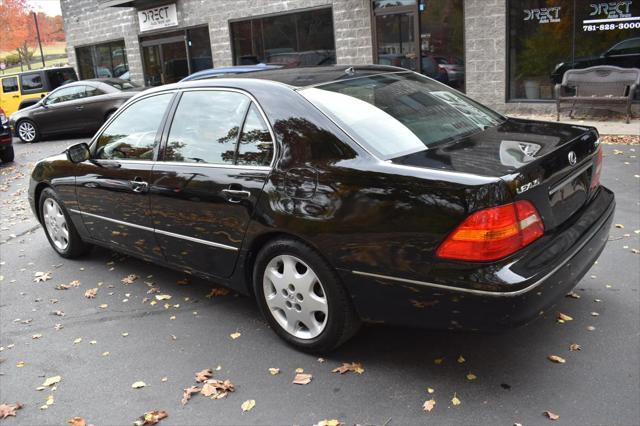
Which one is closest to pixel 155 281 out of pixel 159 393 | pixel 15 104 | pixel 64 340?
pixel 64 340

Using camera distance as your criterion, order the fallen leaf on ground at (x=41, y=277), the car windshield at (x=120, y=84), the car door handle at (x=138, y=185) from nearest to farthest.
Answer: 1. the car door handle at (x=138, y=185)
2. the fallen leaf on ground at (x=41, y=277)
3. the car windshield at (x=120, y=84)

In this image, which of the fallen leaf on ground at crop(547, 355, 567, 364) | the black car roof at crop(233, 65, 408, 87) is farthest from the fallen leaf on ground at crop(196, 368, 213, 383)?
the fallen leaf on ground at crop(547, 355, 567, 364)

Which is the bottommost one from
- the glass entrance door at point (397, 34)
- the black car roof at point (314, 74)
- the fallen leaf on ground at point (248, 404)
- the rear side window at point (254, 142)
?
the fallen leaf on ground at point (248, 404)

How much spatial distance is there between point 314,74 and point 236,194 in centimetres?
102

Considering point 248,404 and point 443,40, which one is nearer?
point 248,404

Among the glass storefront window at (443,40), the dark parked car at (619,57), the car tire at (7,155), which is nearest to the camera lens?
the dark parked car at (619,57)

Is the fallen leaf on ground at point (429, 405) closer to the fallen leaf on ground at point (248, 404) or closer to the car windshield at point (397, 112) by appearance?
the fallen leaf on ground at point (248, 404)

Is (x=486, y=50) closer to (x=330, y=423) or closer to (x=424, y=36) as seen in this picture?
(x=424, y=36)

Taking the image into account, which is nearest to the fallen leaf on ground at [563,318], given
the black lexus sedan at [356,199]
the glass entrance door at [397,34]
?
the black lexus sedan at [356,199]

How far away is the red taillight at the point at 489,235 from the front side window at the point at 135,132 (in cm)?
246

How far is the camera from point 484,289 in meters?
2.81

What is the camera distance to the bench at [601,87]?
446 inches

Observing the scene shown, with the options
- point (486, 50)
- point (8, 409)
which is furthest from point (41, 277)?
point (486, 50)

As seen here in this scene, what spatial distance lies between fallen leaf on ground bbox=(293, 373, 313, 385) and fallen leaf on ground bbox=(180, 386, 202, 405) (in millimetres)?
530
